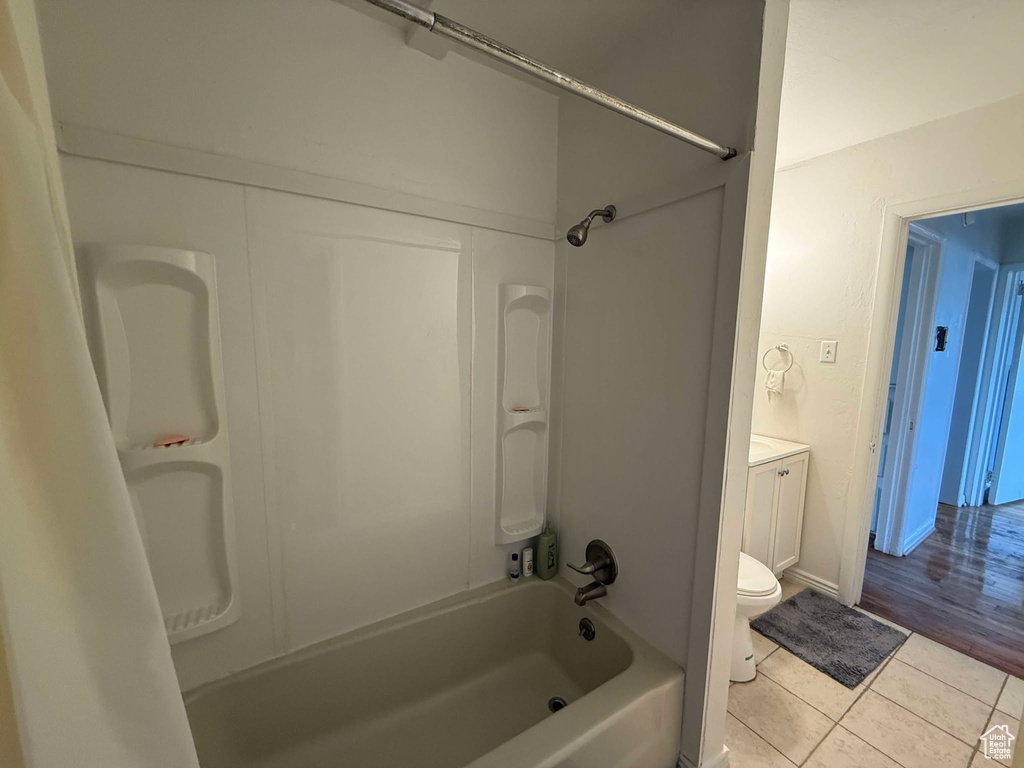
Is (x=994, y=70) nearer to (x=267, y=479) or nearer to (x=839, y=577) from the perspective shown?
(x=839, y=577)

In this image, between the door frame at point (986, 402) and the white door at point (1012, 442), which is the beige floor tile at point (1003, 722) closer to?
the door frame at point (986, 402)

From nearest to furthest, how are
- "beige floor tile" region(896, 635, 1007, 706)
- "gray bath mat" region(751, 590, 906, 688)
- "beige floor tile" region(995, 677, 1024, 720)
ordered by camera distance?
1. "beige floor tile" region(995, 677, 1024, 720)
2. "beige floor tile" region(896, 635, 1007, 706)
3. "gray bath mat" region(751, 590, 906, 688)

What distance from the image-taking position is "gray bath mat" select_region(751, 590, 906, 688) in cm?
173

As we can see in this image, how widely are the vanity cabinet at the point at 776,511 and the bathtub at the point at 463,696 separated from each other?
1.08m

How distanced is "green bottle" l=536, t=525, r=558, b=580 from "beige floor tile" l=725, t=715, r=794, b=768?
0.81 metres

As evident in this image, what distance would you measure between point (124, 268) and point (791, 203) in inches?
117

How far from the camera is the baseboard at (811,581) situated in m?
2.20

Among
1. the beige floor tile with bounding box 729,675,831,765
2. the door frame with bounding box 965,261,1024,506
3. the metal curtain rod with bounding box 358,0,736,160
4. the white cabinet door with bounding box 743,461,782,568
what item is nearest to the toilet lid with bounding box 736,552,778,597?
the white cabinet door with bounding box 743,461,782,568

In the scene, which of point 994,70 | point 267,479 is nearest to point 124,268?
point 267,479

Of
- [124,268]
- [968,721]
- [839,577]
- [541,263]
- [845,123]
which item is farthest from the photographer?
[839,577]

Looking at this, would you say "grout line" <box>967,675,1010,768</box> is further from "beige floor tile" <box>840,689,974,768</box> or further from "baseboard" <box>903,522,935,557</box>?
"baseboard" <box>903,522,935,557</box>

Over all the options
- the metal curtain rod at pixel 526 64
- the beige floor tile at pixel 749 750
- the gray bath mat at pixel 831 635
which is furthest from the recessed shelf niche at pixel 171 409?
the gray bath mat at pixel 831 635

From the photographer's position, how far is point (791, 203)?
2.32 metres

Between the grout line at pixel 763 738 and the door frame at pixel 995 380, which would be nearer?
the grout line at pixel 763 738
